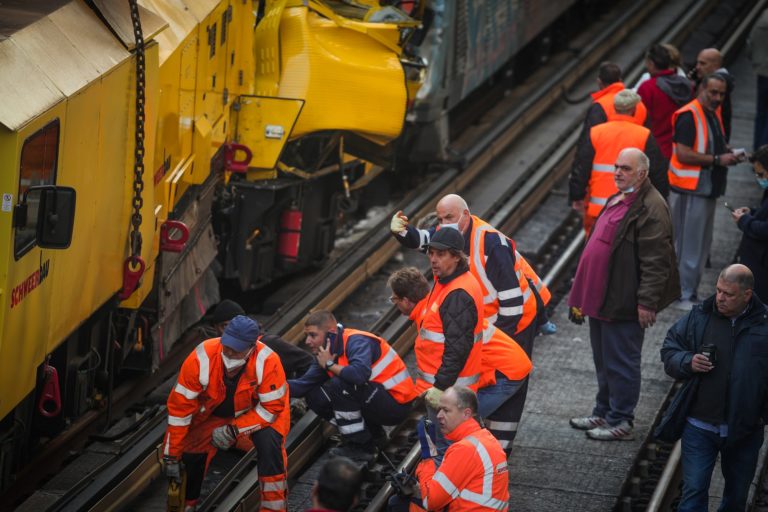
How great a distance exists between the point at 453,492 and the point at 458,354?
3.52 ft

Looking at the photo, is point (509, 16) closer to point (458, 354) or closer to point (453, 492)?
point (458, 354)

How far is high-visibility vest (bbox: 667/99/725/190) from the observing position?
411 inches

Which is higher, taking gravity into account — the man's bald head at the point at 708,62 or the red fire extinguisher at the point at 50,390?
the man's bald head at the point at 708,62

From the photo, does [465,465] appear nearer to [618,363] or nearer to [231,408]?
[231,408]

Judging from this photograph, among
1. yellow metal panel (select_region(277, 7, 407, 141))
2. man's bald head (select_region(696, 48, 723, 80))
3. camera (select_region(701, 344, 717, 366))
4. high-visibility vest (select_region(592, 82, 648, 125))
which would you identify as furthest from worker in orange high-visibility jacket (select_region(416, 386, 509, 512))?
man's bald head (select_region(696, 48, 723, 80))

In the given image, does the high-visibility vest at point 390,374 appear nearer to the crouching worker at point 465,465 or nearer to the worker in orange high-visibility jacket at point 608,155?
the crouching worker at point 465,465

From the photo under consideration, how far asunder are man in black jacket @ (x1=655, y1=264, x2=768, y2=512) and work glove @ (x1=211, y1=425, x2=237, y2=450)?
7.15 feet

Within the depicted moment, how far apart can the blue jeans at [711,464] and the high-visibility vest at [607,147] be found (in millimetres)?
2860

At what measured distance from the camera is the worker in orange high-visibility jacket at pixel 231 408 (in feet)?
23.8

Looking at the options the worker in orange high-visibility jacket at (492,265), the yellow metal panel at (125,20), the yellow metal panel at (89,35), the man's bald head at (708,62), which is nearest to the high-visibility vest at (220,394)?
the worker in orange high-visibility jacket at (492,265)

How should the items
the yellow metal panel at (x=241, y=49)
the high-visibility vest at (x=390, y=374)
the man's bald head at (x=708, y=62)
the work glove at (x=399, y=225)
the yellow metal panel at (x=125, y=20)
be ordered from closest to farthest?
the yellow metal panel at (x=125, y=20)
the work glove at (x=399, y=225)
the high-visibility vest at (x=390, y=374)
the yellow metal panel at (x=241, y=49)
the man's bald head at (x=708, y=62)

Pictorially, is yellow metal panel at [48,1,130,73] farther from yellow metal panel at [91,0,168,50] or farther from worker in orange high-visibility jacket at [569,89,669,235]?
worker in orange high-visibility jacket at [569,89,669,235]

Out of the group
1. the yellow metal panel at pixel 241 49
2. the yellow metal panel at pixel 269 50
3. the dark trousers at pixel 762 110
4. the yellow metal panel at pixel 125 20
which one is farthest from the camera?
the dark trousers at pixel 762 110

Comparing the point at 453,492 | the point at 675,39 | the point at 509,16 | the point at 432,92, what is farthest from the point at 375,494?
the point at 675,39
